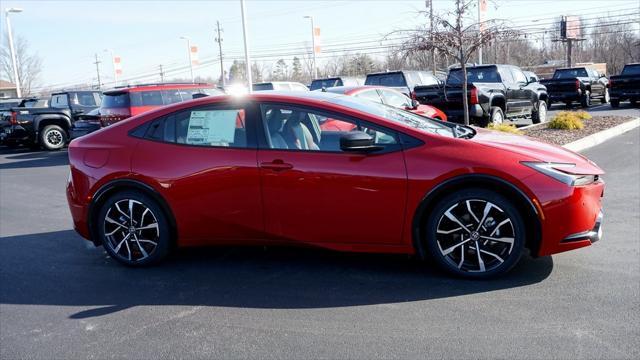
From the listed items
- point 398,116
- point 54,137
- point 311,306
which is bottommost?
point 311,306

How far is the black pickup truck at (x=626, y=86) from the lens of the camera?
21094 mm

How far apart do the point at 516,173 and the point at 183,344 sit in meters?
2.58

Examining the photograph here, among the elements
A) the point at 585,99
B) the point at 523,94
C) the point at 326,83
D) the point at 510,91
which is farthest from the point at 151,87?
the point at 585,99

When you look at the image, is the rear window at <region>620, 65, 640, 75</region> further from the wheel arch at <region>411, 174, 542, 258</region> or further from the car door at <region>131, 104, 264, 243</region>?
the car door at <region>131, 104, 264, 243</region>

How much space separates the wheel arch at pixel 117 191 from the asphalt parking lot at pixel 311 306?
0.37 m

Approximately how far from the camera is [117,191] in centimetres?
493

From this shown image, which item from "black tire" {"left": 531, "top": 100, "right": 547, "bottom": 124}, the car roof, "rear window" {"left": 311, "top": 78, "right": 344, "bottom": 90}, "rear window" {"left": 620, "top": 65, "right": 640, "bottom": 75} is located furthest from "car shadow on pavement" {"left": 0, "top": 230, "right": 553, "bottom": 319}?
"rear window" {"left": 620, "top": 65, "right": 640, "bottom": 75}

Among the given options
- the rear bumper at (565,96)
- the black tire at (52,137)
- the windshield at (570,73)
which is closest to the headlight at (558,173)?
the black tire at (52,137)

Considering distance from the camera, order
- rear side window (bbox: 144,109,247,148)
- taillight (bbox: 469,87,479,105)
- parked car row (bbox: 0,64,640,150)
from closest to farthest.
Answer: rear side window (bbox: 144,109,247,148)
taillight (bbox: 469,87,479,105)
parked car row (bbox: 0,64,640,150)

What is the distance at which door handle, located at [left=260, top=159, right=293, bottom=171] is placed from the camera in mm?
4418

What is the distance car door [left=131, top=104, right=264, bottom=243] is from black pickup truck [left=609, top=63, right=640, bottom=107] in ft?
68.2

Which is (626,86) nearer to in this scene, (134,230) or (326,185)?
(326,185)

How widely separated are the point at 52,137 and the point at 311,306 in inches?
607

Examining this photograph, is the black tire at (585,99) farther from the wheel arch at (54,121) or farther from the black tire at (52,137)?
the black tire at (52,137)
